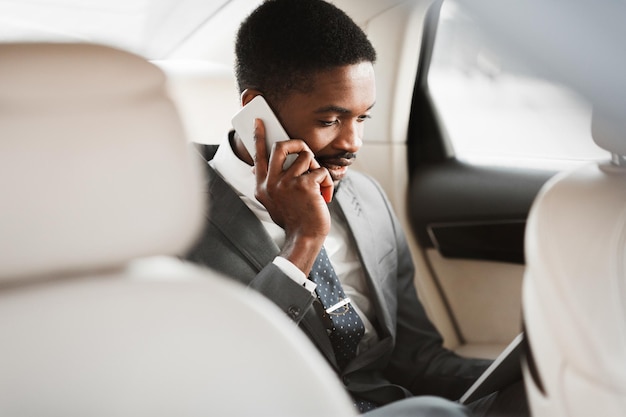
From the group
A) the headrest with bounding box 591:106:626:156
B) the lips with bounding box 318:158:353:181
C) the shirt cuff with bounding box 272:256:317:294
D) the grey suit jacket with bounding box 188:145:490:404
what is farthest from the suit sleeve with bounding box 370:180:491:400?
the headrest with bounding box 591:106:626:156

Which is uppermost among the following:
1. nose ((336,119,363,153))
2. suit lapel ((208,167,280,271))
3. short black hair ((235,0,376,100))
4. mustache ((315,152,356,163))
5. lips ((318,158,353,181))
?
short black hair ((235,0,376,100))

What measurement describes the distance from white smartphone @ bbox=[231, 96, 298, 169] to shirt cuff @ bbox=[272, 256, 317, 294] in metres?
0.14

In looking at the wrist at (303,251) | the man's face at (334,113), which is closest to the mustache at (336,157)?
the man's face at (334,113)

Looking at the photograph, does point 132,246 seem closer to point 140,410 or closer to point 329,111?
point 140,410

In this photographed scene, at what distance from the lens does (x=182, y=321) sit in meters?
0.90

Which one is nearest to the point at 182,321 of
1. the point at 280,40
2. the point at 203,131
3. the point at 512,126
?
the point at 203,131

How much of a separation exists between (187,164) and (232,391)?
0.27 metres

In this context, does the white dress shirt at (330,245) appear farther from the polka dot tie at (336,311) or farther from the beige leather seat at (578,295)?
the beige leather seat at (578,295)

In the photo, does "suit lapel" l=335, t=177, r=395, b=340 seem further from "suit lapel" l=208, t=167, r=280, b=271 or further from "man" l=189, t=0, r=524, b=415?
"suit lapel" l=208, t=167, r=280, b=271

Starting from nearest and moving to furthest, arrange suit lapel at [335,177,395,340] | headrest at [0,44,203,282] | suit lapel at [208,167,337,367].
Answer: headrest at [0,44,203,282], suit lapel at [208,167,337,367], suit lapel at [335,177,395,340]

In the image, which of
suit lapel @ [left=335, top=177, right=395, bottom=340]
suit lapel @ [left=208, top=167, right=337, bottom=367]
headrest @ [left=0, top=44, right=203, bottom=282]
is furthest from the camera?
suit lapel @ [left=335, top=177, right=395, bottom=340]

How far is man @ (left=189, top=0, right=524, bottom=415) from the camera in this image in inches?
38.1

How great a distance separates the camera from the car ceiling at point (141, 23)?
0.85 metres

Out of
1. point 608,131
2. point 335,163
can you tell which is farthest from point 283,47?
point 608,131
